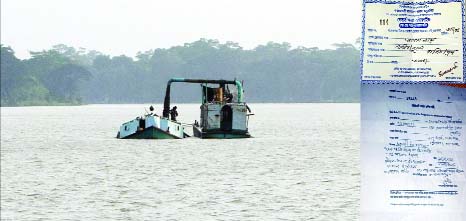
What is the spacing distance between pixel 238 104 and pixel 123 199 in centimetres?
2704

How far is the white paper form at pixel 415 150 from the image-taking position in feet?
18.2

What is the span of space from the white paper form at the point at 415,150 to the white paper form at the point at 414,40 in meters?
0.09

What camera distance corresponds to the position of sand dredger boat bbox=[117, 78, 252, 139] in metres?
58.5

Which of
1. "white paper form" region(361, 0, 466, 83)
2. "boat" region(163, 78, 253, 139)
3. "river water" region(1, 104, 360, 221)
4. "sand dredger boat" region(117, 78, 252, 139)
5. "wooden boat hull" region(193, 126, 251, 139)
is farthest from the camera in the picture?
"wooden boat hull" region(193, 126, 251, 139)

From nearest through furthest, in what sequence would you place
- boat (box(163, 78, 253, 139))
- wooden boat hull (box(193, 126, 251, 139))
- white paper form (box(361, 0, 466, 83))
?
white paper form (box(361, 0, 466, 83))
boat (box(163, 78, 253, 139))
wooden boat hull (box(193, 126, 251, 139))

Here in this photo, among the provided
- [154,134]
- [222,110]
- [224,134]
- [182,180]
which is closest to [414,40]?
[182,180]

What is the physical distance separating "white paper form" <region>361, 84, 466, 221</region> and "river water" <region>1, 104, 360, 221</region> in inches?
750

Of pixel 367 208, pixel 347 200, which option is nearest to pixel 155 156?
pixel 347 200

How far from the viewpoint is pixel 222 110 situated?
5828 cm

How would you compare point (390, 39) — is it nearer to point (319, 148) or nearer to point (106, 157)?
point (106, 157)

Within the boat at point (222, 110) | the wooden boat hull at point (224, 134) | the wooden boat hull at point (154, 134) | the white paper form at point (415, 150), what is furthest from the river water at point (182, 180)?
the white paper form at point (415, 150)

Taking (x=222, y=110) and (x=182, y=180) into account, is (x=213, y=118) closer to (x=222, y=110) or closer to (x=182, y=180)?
(x=222, y=110)
